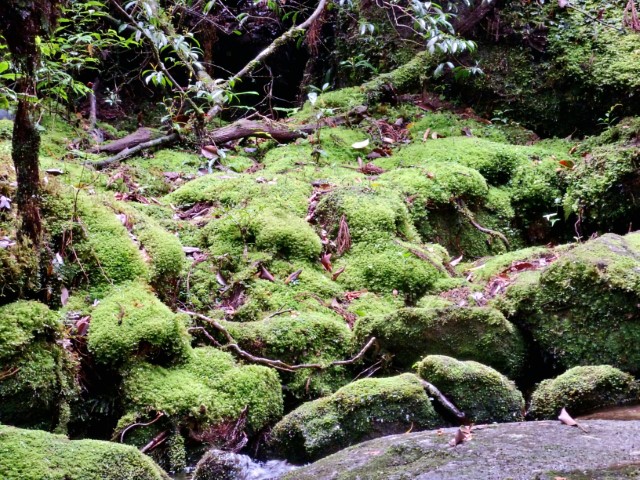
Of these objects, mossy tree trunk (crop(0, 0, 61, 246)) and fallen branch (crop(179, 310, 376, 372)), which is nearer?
mossy tree trunk (crop(0, 0, 61, 246))

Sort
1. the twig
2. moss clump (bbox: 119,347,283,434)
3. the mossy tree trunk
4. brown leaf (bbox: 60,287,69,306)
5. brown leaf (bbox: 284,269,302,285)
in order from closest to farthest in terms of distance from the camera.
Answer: the mossy tree trunk, the twig, moss clump (bbox: 119,347,283,434), brown leaf (bbox: 60,287,69,306), brown leaf (bbox: 284,269,302,285)

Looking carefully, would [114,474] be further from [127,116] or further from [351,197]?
[127,116]

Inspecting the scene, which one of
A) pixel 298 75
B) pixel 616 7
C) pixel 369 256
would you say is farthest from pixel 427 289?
pixel 298 75

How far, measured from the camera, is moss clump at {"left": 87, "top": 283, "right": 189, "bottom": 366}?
142 inches

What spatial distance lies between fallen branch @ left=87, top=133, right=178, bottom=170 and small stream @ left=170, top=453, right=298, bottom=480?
3.87 meters

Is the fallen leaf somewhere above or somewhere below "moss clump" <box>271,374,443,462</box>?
above

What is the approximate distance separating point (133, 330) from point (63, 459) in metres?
1.08

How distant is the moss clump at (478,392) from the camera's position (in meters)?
3.57

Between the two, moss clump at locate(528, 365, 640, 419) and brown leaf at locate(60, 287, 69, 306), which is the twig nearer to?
brown leaf at locate(60, 287, 69, 306)

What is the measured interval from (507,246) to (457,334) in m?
2.55

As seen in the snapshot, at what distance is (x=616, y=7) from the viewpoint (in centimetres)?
831

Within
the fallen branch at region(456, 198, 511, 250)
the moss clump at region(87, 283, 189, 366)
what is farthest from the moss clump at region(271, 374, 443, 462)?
the fallen branch at region(456, 198, 511, 250)

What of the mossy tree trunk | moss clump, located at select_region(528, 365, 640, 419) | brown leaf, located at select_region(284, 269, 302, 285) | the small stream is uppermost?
the mossy tree trunk

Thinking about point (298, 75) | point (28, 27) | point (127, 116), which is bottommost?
point (127, 116)
